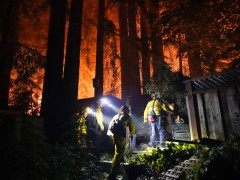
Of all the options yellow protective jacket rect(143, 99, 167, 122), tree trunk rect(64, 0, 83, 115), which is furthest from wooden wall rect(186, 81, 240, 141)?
tree trunk rect(64, 0, 83, 115)

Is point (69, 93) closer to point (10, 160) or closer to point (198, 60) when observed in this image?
point (10, 160)

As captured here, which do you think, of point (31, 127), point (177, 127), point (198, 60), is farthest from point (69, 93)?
point (198, 60)

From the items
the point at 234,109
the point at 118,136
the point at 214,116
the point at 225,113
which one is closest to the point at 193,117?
the point at 214,116

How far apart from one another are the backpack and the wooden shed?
302 centimetres

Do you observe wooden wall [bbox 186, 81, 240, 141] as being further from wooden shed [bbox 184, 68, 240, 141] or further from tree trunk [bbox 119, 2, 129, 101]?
tree trunk [bbox 119, 2, 129, 101]

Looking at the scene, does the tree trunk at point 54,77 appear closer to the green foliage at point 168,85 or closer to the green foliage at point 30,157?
the green foliage at point 30,157

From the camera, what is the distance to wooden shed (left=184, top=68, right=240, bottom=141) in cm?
974

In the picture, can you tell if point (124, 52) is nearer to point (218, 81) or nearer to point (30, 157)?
point (218, 81)

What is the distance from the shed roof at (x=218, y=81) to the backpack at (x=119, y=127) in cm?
345

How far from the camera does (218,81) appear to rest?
34.2ft

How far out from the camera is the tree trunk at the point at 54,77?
9.88 meters

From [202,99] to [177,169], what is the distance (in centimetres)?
393

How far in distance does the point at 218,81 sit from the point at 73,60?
20.8 ft

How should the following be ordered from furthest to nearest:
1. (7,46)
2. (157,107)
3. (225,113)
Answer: (7,46) < (157,107) < (225,113)
